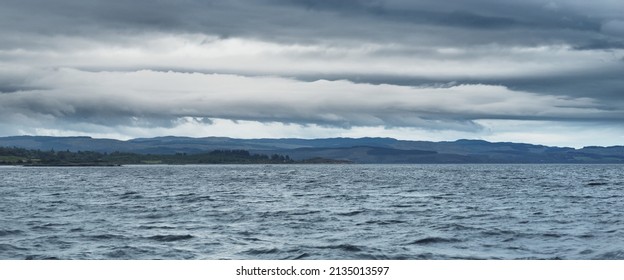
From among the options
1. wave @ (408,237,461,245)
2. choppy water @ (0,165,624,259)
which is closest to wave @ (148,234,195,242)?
choppy water @ (0,165,624,259)

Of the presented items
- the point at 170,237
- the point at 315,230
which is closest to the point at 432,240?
the point at 315,230

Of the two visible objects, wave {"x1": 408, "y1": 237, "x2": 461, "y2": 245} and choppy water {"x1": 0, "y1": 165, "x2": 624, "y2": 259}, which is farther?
wave {"x1": 408, "y1": 237, "x2": 461, "y2": 245}

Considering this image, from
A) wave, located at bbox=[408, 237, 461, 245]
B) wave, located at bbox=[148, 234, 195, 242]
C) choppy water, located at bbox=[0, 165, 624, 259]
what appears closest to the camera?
choppy water, located at bbox=[0, 165, 624, 259]

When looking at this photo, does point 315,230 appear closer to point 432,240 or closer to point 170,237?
point 432,240

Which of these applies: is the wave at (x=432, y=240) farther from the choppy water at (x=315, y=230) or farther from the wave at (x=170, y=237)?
the wave at (x=170, y=237)

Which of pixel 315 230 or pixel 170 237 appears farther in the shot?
pixel 315 230

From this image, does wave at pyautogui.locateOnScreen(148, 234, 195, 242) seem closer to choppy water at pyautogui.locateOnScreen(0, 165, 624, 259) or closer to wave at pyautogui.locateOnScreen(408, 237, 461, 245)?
choppy water at pyautogui.locateOnScreen(0, 165, 624, 259)

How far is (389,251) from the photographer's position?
50.2 m

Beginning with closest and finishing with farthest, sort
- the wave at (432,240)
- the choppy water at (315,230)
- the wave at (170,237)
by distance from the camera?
the choppy water at (315,230) < the wave at (432,240) < the wave at (170,237)

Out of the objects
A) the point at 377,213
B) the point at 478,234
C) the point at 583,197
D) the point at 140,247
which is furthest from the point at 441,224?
the point at 583,197

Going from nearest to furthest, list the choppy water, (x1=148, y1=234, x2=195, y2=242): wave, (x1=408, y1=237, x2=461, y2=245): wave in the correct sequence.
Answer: the choppy water, (x1=408, y1=237, x2=461, y2=245): wave, (x1=148, y1=234, x2=195, y2=242): wave

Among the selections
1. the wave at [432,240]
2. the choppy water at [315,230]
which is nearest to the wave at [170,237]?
the choppy water at [315,230]

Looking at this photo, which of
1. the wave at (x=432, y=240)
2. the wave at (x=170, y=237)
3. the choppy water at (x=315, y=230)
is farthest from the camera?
the wave at (x=170, y=237)
